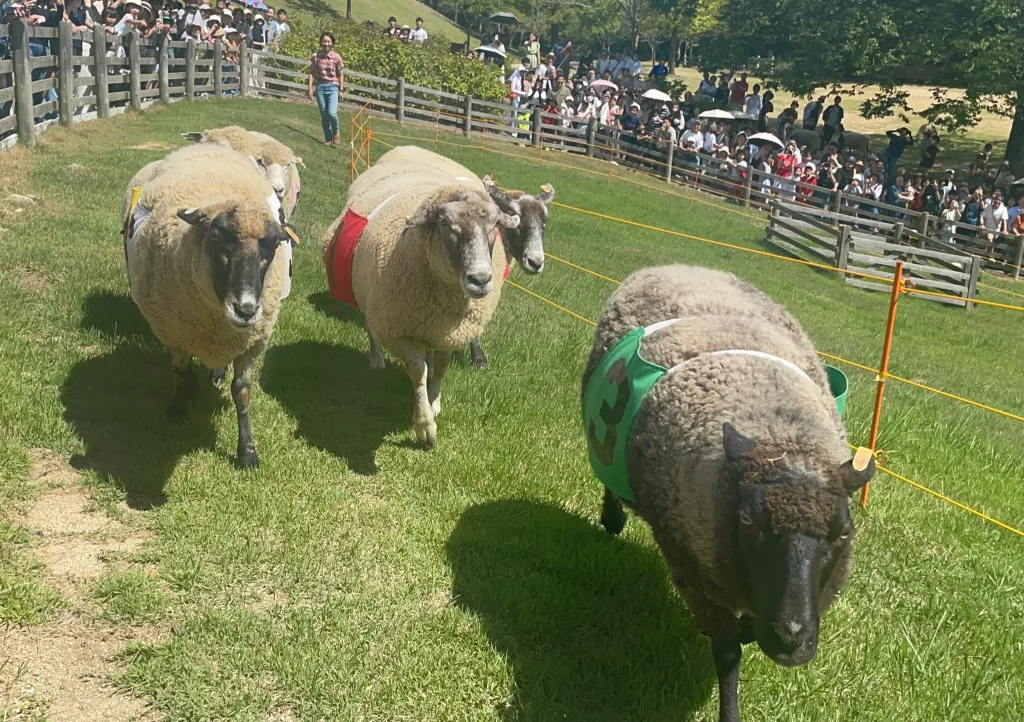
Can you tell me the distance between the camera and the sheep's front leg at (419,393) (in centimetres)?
512

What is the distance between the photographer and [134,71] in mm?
16719

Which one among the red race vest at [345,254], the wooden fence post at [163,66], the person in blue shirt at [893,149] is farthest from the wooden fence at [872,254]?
the wooden fence post at [163,66]

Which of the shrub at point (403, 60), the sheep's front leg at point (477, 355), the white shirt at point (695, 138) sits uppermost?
the shrub at point (403, 60)

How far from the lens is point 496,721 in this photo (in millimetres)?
3193

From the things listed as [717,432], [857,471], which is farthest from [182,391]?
[857,471]

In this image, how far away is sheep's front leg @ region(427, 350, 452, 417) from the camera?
5.62 metres

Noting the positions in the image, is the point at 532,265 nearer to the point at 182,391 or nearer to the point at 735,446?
the point at 182,391

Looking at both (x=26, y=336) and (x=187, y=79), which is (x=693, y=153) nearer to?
(x=187, y=79)

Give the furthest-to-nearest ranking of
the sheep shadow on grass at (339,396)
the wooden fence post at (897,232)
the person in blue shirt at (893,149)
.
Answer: the person in blue shirt at (893,149)
the wooden fence post at (897,232)
the sheep shadow on grass at (339,396)

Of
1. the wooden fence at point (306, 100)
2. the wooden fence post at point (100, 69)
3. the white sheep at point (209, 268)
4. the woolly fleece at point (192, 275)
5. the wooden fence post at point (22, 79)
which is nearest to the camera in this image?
the white sheep at point (209, 268)

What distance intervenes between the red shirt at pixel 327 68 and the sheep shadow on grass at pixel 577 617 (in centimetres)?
1365

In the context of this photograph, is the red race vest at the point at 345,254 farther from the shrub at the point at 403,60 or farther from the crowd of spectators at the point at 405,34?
the crowd of spectators at the point at 405,34

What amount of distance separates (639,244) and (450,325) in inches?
347

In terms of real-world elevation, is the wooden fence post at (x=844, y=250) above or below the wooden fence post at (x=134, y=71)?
below
